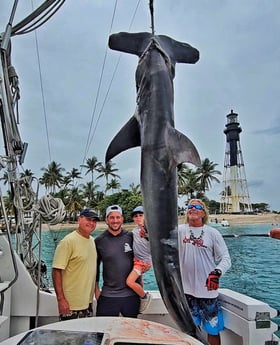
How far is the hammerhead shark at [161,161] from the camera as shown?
5.22 feet

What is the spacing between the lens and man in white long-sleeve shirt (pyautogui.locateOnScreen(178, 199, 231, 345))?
2619 millimetres

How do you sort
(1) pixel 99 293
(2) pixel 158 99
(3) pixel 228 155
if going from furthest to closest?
1. (3) pixel 228 155
2. (1) pixel 99 293
3. (2) pixel 158 99

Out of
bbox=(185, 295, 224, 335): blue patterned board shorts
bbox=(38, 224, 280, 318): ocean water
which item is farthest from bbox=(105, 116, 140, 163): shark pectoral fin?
bbox=(38, 224, 280, 318): ocean water

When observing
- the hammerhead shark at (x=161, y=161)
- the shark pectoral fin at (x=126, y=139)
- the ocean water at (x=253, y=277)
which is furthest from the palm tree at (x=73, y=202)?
the hammerhead shark at (x=161, y=161)

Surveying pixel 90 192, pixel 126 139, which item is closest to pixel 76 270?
pixel 126 139

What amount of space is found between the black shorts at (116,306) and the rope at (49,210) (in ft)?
2.59

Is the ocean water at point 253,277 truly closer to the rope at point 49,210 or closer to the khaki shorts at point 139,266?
the rope at point 49,210

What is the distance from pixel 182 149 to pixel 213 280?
1285mm

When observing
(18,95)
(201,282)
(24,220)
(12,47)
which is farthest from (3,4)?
(201,282)

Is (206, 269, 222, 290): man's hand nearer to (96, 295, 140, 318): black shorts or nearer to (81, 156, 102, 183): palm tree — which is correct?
(96, 295, 140, 318): black shorts

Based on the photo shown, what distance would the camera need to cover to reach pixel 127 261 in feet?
8.70

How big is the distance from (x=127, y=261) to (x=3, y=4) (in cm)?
305

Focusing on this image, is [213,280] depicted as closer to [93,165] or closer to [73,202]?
[73,202]

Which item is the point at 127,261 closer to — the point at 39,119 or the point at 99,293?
the point at 99,293
